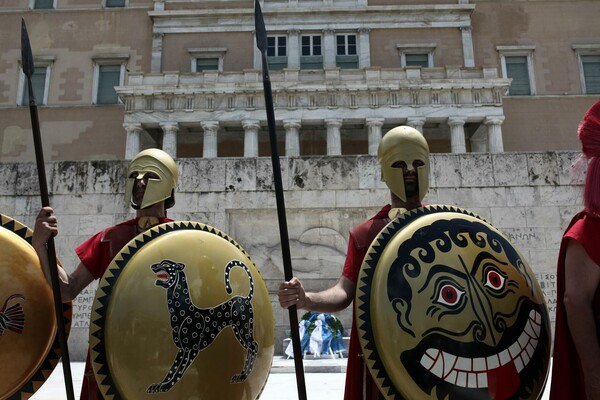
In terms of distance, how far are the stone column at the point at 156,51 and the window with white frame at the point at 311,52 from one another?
8754 mm

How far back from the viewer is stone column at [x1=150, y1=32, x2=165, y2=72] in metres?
31.4

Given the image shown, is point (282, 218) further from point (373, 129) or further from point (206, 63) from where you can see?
point (206, 63)

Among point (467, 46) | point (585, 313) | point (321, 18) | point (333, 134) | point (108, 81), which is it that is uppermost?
point (321, 18)

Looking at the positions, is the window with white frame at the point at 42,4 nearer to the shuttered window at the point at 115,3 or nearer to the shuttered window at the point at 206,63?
the shuttered window at the point at 115,3

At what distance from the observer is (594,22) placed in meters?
32.3

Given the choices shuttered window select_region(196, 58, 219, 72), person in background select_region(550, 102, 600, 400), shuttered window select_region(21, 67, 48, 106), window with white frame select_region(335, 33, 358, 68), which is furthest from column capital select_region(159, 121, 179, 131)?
person in background select_region(550, 102, 600, 400)

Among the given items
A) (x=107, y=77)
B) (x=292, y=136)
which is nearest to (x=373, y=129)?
(x=292, y=136)

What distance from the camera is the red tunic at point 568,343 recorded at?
6.81ft

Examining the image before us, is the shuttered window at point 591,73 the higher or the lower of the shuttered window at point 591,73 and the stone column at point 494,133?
the higher

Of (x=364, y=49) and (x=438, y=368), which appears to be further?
(x=364, y=49)

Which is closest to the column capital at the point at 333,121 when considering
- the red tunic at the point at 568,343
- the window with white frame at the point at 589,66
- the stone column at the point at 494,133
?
the stone column at the point at 494,133

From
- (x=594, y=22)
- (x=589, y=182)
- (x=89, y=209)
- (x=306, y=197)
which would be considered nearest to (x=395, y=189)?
(x=589, y=182)

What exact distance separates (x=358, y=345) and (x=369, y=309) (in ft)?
1.29

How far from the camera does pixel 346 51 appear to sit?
102 feet
